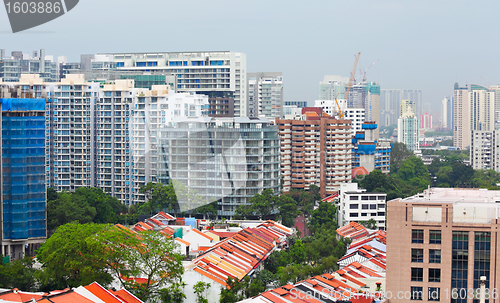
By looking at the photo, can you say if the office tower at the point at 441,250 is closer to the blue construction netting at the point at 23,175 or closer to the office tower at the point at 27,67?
the blue construction netting at the point at 23,175

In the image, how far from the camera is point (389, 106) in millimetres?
123438

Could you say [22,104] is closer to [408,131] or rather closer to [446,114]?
[408,131]

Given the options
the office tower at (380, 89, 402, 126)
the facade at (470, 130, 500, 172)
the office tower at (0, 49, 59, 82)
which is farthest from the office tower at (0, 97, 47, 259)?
the office tower at (380, 89, 402, 126)

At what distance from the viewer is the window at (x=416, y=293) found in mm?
10961

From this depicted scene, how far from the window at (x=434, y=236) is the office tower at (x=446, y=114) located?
360ft

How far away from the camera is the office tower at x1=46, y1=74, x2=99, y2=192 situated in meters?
30.4

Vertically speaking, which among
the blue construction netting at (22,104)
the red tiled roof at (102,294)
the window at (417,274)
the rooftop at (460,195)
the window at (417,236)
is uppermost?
the blue construction netting at (22,104)

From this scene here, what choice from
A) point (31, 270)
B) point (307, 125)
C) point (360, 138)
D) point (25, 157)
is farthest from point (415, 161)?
point (31, 270)

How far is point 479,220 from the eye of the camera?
10.8m

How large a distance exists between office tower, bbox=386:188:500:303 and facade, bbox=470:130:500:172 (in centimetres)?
3809

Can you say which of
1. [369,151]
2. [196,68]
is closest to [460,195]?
[369,151]

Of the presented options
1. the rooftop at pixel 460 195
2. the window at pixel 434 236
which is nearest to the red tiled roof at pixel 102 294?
the window at pixel 434 236

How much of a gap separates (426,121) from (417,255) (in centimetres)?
11403

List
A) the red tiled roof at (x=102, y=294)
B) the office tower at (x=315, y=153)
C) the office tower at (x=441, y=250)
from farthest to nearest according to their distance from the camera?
the office tower at (x=315, y=153), the red tiled roof at (x=102, y=294), the office tower at (x=441, y=250)
